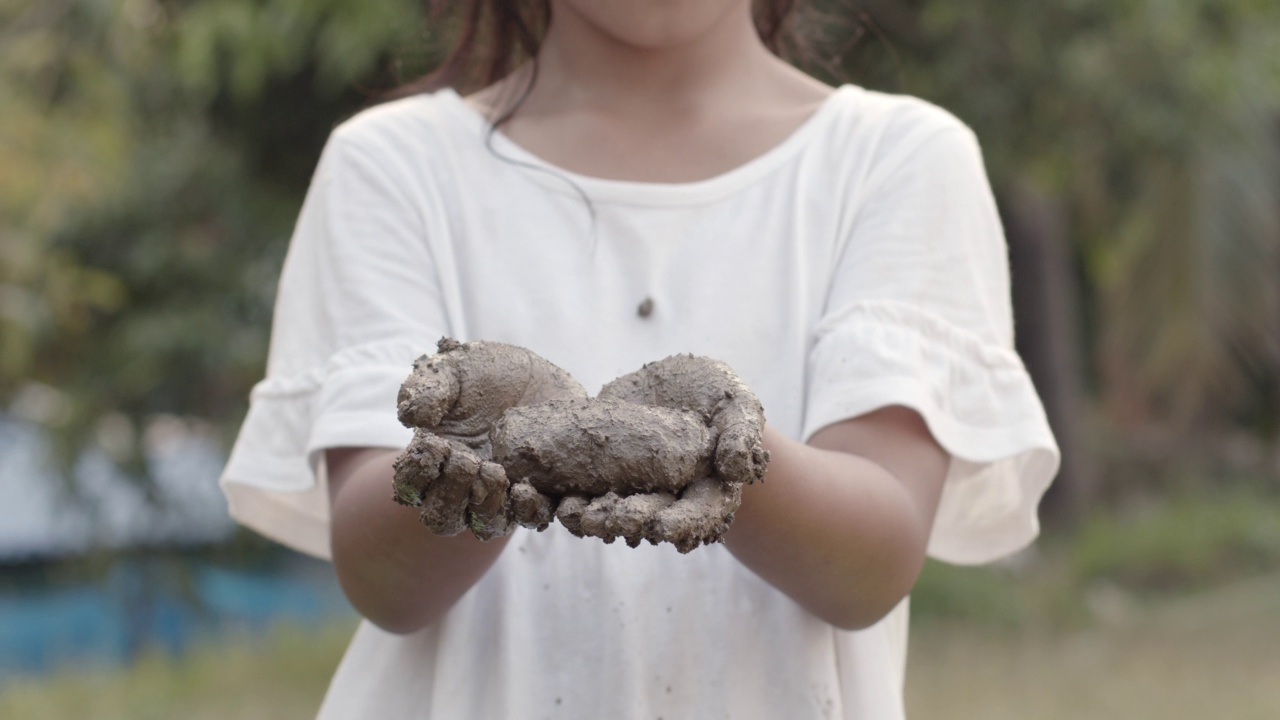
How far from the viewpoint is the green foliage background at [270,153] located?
→ 4895mm

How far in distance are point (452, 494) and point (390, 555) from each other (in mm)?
349

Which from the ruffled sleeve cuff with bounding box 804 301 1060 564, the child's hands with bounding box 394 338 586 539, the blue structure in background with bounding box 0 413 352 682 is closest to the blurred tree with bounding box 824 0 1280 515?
the ruffled sleeve cuff with bounding box 804 301 1060 564

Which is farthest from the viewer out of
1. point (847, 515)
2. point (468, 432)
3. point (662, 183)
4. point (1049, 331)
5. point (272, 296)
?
point (1049, 331)

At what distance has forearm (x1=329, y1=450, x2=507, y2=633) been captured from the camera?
4.28ft

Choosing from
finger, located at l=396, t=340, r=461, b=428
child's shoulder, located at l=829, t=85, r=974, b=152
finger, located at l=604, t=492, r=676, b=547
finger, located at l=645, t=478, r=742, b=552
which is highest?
finger, located at l=396, t=340, r=461, b=428

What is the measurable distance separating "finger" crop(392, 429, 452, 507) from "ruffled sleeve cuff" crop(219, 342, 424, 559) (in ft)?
1.35

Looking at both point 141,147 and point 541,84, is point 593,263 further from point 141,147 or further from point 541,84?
point 141,147

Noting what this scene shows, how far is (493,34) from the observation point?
1.83 metres

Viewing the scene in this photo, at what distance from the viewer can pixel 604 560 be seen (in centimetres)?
145

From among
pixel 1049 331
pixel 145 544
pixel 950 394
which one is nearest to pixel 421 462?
pixel 950 394

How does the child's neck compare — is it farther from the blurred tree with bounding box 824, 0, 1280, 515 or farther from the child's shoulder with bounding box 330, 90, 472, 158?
the blurred tree with bounding box 824, 0, 1280, 515

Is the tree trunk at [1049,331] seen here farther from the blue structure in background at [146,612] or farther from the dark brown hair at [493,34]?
the dark brown hair at [493,34]

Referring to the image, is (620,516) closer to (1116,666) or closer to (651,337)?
(651,337)

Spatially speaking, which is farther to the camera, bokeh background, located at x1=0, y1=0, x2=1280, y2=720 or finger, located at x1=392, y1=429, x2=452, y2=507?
bokeh background, located at x1=0, y1=0, x2=1280, y2=720
